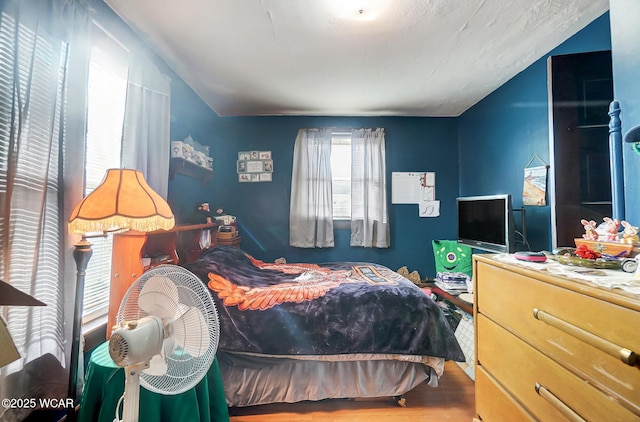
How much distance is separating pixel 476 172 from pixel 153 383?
3244mm

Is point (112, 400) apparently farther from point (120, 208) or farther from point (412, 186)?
point (412, 186)

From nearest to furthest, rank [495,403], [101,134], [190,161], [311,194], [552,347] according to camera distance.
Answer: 1. [552,347]
2. [495,403]
3. [101,134]
4. [190,161]
5. [311,194]

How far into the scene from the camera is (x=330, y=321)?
157 centimetres

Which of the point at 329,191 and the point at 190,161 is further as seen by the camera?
the point at 329,191

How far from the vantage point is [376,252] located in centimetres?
315

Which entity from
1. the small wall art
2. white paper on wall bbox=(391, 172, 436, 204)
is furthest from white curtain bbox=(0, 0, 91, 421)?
white paper on wall bbox=(391, 172, 436, 204)

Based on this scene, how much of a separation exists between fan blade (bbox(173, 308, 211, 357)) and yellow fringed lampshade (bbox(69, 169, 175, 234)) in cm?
51

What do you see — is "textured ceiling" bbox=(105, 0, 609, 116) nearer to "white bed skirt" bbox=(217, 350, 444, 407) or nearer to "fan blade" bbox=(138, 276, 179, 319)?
"fan blade" bbox=(138, 276, 179, 319)

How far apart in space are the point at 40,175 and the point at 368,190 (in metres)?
2.67

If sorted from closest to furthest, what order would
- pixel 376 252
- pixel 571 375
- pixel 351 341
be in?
pixel 571 375 → pixel 351 341 → pixel 376 252

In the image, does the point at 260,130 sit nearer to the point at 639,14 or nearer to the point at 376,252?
the point at 376,252

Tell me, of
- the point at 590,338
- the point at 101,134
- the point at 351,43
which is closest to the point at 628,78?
the point at 590,338

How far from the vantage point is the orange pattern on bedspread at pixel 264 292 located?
1.58 meters

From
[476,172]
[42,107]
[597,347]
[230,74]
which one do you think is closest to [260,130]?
[230,74]
